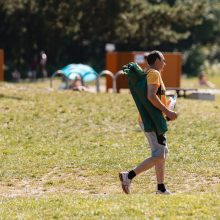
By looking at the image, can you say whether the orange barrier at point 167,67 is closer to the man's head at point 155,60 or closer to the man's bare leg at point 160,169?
the man's bare leg at point 160,169

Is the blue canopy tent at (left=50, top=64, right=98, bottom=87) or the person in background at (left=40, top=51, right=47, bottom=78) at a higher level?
the blue canopy tent at (left=50, top=64, right=98, bottom=87)

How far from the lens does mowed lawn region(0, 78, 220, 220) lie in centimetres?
748

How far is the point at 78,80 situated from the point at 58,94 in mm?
3018

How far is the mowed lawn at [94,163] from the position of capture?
748 centimetres

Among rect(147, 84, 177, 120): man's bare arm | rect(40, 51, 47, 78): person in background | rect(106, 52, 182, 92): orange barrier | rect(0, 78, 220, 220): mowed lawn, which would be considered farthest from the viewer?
rect(40, 51, 47, 78): person in background

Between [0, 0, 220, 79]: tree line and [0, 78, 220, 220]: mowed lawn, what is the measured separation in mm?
24732

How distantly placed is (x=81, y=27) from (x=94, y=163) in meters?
34.8

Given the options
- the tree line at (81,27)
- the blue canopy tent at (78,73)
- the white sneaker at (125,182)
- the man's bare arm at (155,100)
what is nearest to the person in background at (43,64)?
the tree line at (81,27)

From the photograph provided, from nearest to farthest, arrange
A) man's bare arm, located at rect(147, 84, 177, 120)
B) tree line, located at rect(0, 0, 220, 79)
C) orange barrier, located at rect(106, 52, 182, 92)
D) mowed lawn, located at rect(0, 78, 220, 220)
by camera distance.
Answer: mowed lawn, located at rect(0, 78, 220, 220), man's bare arm, located at rect(147, 84, 177, 120), orange barrier, located at rect(106, 52, 182, 92), tree line, located at rect(0, 0, 220, 79)

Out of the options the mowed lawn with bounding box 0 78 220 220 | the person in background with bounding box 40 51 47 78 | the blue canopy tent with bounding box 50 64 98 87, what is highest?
the mowed lawn with bounding box 0 78 220 220

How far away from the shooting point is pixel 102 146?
12.9 meters

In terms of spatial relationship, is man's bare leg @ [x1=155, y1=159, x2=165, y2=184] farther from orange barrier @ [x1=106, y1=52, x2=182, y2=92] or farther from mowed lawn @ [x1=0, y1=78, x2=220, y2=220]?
orange barrier @ [x1=106, y1=52, x2=182, y2=92]

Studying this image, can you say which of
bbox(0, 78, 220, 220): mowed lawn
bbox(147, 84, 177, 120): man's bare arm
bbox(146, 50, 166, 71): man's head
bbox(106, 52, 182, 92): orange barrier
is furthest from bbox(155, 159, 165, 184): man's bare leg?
bbox(106, 52, 182, 92): orange barrier

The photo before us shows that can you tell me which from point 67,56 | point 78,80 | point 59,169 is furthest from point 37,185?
point 67,56
